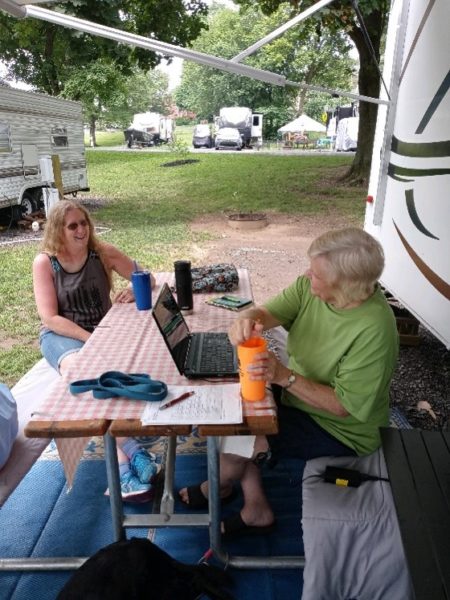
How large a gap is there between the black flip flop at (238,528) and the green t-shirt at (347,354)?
57 centimetres

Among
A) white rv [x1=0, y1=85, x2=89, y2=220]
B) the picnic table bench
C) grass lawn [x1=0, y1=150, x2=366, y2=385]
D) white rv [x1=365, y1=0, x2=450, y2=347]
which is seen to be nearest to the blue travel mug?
the picnic table bench

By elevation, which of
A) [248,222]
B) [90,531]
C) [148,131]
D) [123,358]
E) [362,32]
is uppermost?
[362,32]

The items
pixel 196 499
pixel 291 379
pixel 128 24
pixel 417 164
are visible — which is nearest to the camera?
pixel 291 379

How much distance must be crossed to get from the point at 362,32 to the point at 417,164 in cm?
495

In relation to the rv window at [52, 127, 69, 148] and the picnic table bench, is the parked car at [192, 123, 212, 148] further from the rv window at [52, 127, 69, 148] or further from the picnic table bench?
the picnic table bench

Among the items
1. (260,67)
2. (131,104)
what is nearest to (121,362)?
(260,67)

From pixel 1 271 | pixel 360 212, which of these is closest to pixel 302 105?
pixel 360 212

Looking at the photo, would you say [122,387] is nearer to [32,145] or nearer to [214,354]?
[214,354]

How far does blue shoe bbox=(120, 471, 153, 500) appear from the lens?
2.23 m

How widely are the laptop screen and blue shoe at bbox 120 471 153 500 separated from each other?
0.76 meters

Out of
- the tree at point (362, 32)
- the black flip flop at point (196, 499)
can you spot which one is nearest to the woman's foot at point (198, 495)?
the black flip flop at point (196, 499)

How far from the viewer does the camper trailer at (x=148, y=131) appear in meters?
29.7

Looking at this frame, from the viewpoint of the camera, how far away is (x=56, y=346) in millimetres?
2578

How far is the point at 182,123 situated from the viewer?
47.2 m
